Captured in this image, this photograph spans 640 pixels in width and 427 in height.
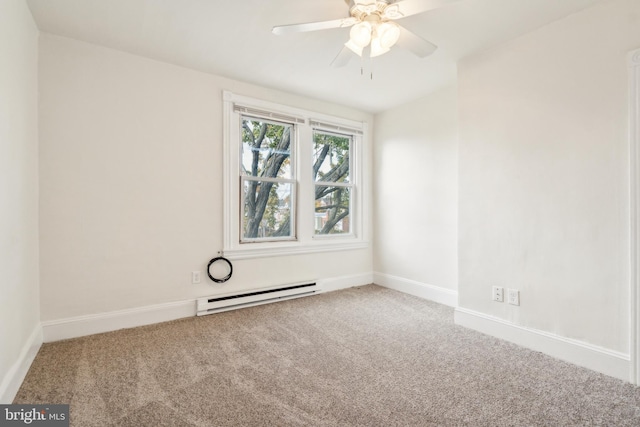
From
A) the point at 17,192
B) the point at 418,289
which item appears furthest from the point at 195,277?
the point at 418,289

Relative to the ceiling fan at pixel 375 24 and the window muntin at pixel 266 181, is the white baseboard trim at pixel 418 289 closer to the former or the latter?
the window muntin at pixel 266 181

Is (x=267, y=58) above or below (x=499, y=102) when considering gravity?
above

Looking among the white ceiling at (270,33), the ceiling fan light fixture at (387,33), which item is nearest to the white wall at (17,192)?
the white ceiling at (270,33)

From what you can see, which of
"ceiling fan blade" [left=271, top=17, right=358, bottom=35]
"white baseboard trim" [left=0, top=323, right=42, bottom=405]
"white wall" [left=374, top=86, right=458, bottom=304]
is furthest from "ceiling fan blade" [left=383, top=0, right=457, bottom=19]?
"white baseboard trim" [left=0, top=323, right=42, bottom=405]

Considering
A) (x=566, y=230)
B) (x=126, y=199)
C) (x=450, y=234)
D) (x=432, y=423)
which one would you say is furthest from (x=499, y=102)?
(x=126, y=199)

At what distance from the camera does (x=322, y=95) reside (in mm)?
3629

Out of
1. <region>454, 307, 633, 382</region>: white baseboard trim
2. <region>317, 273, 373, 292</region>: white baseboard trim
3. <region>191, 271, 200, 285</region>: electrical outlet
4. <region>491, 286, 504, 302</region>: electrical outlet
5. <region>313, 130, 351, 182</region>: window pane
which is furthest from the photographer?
<region>313, 130, 351, 182</region>: window pane

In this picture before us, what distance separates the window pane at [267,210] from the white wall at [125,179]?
0.37 m

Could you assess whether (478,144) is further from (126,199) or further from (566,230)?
(126,199)

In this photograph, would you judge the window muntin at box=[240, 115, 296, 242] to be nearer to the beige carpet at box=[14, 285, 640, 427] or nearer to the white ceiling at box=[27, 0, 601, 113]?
the white ceiling at box=[27, 0, 601, 113]

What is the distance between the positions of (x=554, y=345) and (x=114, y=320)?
11.5ft

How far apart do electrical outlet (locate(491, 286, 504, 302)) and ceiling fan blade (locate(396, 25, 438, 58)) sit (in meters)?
1.95

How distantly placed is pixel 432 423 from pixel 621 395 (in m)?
1.18

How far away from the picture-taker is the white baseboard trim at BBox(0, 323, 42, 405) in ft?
5.19
